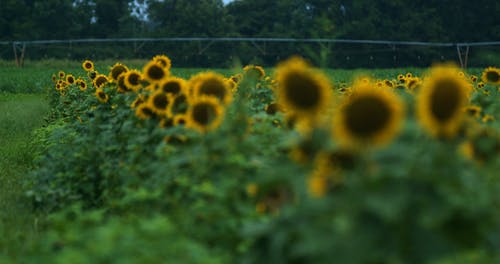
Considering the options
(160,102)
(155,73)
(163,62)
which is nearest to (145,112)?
(160,102)

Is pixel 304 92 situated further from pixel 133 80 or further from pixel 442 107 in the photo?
pixel 133 80

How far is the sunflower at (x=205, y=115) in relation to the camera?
12.5ft

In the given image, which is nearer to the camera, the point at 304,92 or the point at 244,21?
the point at 304,92

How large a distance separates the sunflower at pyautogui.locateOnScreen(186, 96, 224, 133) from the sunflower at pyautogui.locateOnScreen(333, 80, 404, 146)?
4.46 feet

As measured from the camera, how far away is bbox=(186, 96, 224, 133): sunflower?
3813 mm

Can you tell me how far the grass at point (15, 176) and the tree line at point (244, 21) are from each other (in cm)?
2453

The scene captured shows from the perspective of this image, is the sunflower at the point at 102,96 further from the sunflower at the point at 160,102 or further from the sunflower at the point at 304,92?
the sunflower at the point at 304,92

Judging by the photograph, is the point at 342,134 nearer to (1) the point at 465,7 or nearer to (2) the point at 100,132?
(2) the point at 100,132

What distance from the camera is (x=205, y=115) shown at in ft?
12.6

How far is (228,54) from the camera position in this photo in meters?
37.7

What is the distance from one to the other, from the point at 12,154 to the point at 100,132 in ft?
9.33

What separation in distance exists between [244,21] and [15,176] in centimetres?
4360

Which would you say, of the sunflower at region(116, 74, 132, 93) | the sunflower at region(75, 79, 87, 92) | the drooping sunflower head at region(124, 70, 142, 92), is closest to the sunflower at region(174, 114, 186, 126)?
the drooping sunflower head at region(124, 70, 142, 92)

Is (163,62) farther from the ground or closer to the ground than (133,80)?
farther from the ground
